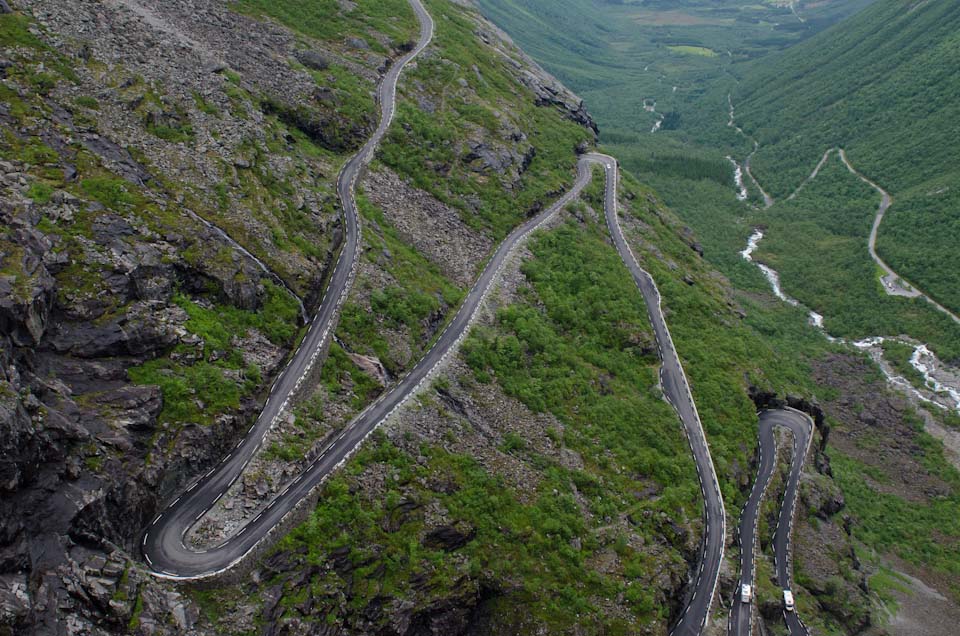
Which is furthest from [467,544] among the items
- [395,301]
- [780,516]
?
[780,516]

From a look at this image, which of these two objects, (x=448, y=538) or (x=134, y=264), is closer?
(x=134, y=264)

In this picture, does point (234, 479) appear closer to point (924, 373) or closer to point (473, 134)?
point (473, 134)

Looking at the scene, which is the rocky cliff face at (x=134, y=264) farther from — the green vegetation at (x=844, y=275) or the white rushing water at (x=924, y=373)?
the green vegetation at (x=844, y=275)

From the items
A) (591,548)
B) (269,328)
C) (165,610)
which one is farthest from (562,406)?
(165,610)

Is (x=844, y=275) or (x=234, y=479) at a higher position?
(x=844, y=275)

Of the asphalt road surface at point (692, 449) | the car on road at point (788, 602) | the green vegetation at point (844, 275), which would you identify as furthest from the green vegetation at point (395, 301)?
the green vegetation at point (844, 275)

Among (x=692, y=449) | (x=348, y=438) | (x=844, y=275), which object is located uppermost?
(x=844, y=275)
